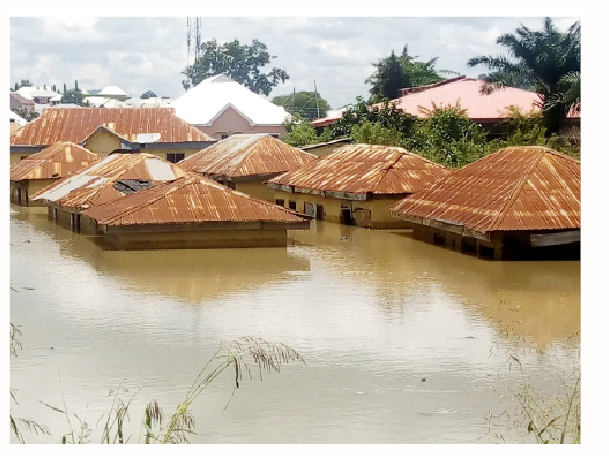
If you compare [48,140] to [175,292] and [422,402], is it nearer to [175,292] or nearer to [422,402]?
[175,292]

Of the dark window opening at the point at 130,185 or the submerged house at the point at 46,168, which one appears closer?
the dark window opening at the point at 130,185

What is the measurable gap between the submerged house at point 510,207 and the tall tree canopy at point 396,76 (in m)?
27.8

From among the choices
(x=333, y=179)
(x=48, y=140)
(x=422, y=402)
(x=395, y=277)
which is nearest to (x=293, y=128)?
(x=48, y=140)

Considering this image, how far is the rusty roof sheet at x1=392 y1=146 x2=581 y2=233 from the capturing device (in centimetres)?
1991

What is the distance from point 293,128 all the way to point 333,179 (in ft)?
71.6

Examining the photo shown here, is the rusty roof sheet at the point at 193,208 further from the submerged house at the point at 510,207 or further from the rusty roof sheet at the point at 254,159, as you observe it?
the rusty roof sheet at the point at 254,159

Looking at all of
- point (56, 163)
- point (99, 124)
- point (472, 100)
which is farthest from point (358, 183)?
point (99, 124)

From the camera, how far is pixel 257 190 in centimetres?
3550

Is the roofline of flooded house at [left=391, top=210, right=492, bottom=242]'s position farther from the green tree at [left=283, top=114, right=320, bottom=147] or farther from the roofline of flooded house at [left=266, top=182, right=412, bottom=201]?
the green tree at [left=283, top=114, right=320, bottom=147]

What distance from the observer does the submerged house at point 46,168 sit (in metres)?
36.3

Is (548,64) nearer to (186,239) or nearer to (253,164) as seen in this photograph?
(253,164)

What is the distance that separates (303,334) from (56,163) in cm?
2454

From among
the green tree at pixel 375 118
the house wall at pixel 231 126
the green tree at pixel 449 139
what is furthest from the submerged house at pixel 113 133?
the green tree at pixel 449 139
